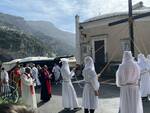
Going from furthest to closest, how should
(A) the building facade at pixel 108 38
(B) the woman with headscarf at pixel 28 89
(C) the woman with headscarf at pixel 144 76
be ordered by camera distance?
(A) the building facade at pixel 108 38 → (C) the woman with headscarf at pixel 144 76 → (B) the woman with headscarf at pixel 28 89

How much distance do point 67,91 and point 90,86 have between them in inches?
98.3

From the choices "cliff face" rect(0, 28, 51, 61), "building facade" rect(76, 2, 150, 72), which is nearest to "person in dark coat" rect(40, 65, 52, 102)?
"building facade" rect(76, 2, 150, 72)

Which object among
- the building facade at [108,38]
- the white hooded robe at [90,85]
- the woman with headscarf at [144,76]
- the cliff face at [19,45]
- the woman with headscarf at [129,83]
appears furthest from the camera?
the cliff face at [19,45]

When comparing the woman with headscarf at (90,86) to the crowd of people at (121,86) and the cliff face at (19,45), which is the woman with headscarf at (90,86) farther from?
the cliff face at (19,45)

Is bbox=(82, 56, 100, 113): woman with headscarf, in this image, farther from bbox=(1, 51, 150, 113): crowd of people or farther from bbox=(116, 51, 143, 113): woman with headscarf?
bbox=(116, 51, 143, 113): woman with headscarf

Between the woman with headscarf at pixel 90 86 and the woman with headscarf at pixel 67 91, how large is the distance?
77.1 inches

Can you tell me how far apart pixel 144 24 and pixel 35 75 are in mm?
9801

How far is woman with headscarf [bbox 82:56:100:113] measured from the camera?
1121cm

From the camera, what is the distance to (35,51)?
250 feet

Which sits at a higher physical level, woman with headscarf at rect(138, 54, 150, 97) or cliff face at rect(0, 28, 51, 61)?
cliff face at rect(0, 28, 51, 61)

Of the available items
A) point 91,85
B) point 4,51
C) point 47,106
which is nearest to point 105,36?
point 47,106

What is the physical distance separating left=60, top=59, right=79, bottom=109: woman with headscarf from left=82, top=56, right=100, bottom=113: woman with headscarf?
77.1 inches

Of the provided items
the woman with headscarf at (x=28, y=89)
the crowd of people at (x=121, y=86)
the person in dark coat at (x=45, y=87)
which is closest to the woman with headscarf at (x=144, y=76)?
the crowd of people at (x=121, y=86)

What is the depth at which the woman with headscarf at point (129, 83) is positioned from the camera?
9859mm
